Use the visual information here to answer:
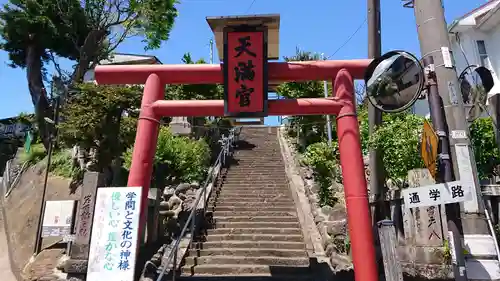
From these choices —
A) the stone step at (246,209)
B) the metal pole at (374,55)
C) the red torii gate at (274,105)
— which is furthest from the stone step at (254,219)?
the red torii gate at (274,105)

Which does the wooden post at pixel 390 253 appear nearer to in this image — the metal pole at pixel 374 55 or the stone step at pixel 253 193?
Result: the metal pole at pixel 374 55

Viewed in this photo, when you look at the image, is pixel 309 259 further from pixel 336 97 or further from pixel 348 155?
pixel 336 97

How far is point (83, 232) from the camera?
6457 mm

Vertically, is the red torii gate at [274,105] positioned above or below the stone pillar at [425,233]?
above

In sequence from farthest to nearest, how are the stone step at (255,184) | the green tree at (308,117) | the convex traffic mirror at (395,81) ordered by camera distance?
the green tree at (308,117), the stone step at (255,184), the convex traffic mirror at (395,81)

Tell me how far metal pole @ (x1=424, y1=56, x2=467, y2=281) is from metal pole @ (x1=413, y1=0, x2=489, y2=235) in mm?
45

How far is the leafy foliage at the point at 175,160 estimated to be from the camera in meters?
12.1

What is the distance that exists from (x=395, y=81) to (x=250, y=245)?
5.25 metres

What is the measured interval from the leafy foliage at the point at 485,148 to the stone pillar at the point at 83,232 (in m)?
8.10

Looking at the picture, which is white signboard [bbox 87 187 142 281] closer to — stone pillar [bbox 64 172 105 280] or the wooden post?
stone pillar [bbox 64 172 105 280]

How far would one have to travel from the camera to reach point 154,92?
652 centimetres

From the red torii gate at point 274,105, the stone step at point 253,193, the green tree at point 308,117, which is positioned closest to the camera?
the red torii gate at point 274,105

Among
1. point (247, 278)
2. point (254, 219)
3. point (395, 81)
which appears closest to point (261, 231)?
point (254, 219)

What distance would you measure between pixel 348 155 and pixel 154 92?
3618mm
